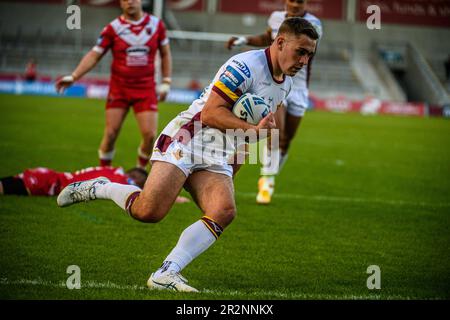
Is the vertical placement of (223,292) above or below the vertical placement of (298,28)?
below

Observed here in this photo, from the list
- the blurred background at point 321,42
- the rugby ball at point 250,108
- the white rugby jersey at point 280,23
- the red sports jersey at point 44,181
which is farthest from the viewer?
the blurred background at point 321,42

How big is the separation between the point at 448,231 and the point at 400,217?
98 centimetres

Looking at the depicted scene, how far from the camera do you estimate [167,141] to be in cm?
585

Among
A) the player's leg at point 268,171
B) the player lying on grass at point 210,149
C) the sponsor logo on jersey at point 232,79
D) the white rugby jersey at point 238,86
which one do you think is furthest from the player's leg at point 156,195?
the player's leg at point 268,171

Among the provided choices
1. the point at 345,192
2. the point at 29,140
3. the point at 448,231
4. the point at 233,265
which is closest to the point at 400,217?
the point at 448,231

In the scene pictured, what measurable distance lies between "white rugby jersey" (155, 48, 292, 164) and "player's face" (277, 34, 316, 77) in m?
0.16

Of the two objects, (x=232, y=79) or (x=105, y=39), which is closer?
(x=232, y=79)

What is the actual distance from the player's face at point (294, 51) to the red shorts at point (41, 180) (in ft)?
14.8

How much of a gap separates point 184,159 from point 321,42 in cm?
4138

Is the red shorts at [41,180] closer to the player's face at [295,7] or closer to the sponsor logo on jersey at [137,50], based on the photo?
the sponsor logo on jersey at [137,50]

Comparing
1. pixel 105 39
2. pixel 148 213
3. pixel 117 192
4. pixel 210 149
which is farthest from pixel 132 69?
pixel 148 213

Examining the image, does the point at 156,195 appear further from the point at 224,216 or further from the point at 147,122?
the point at 147,122

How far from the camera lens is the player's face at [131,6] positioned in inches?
398

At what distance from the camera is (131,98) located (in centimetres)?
1042
